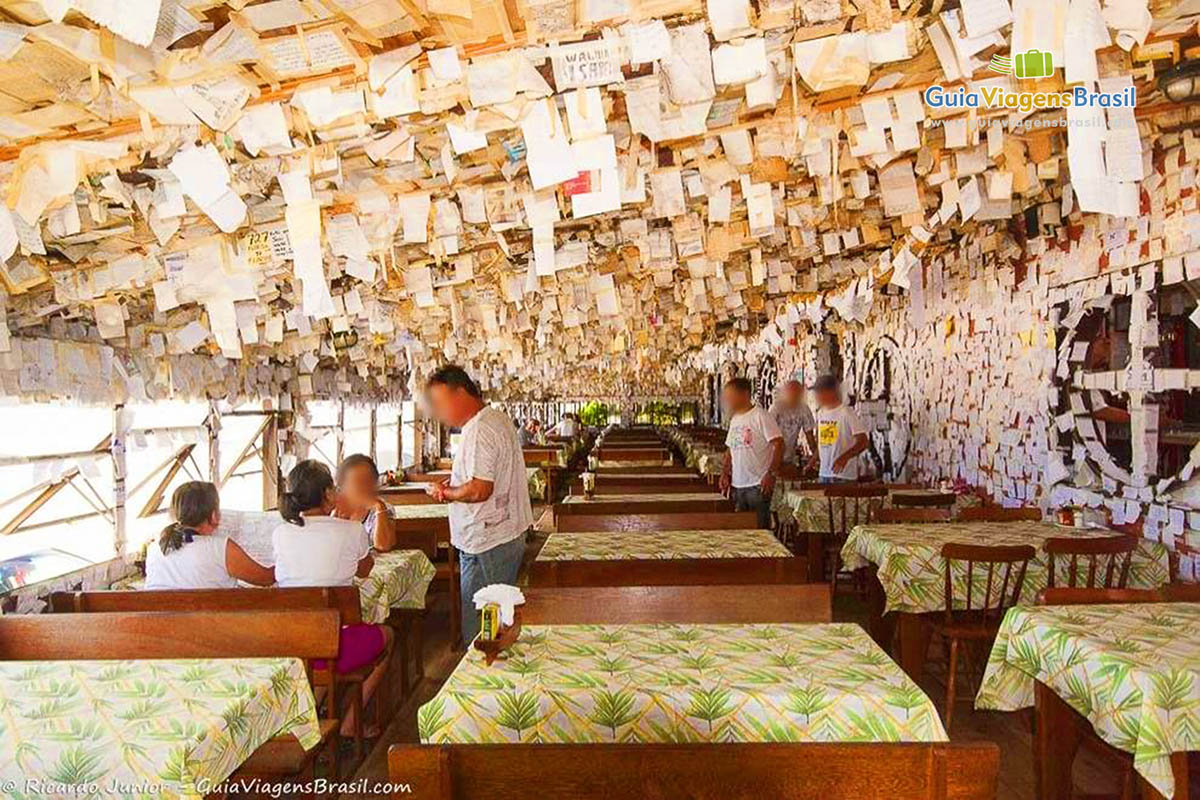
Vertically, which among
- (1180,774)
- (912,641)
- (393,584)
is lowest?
(912,641)

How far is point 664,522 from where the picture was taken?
5.32m

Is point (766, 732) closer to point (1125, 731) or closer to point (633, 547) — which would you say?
point (1125, 731)

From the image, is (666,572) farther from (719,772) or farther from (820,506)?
(820,506)

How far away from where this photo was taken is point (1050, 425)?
18.8ft

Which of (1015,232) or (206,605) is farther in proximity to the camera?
(1015,232)

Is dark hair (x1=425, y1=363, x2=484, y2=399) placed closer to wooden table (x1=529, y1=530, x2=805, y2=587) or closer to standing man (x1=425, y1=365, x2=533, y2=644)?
standing man (x1=425, y1=365, x2=533, y2=644)

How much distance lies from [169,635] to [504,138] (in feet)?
7.68

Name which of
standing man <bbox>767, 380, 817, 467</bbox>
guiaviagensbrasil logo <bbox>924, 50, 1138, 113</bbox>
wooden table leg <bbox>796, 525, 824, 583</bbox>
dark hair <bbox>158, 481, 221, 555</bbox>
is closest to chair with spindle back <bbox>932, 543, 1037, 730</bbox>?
guiaviagensbrasil logo <bbox>924, 50, 1138, 113</bbox>

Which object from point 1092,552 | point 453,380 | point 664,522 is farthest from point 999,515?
point 453,380

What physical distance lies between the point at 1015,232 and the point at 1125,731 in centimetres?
Answer: 462

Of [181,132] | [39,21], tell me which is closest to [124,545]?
[181,132]

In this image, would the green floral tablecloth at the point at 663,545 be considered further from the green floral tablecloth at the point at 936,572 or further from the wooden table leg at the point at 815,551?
the wooden table leg at the point at 815,551

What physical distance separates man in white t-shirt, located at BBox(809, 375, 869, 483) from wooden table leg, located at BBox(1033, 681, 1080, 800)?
4.61m

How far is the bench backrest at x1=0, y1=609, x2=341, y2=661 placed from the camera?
10.6 ft
